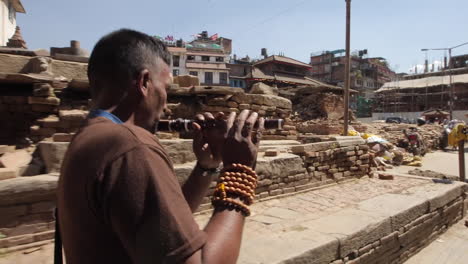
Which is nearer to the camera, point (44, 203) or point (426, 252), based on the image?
point (44, 203)

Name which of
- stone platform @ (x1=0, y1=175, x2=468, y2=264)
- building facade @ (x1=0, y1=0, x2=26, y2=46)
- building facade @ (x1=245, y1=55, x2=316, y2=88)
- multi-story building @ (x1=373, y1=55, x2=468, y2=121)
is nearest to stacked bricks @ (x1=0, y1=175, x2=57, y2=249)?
stone platform @ (x1=0, y1=175, x2=468, y2=264)

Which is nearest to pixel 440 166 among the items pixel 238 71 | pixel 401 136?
pixel 401 136

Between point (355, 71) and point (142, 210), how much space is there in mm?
55079

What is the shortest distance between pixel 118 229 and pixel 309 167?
16.0 ft

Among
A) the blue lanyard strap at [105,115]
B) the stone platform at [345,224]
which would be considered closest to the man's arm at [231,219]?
the blue lanyard strap at [105,115]

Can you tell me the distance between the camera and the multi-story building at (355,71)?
5066cm

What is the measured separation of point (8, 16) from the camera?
16859 mm

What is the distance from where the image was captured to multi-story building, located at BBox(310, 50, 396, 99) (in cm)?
5066

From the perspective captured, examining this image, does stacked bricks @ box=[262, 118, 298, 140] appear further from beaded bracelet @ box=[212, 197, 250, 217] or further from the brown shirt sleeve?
the brown shirt sleeve

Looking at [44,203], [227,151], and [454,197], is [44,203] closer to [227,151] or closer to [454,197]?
[227,151]

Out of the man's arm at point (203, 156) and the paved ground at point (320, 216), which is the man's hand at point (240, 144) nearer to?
the man's arm at point (203, 156)

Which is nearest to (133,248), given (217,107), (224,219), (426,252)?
(224,219)

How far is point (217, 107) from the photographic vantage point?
6375 millimetres

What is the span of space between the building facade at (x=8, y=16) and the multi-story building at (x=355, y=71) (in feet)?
139
